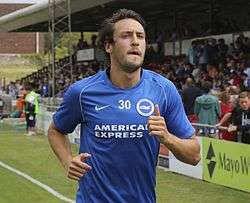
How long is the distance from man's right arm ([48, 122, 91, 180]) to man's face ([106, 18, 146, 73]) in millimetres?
554

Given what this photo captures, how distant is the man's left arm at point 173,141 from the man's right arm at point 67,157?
1.62 ft

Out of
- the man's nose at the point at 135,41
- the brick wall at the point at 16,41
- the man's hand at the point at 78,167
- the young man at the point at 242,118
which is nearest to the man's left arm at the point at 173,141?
the man's nose at the point at 135,41

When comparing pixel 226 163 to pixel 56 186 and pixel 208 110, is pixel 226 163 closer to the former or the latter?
pixel 208 110

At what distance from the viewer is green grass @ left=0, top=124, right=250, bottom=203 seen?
11859mm

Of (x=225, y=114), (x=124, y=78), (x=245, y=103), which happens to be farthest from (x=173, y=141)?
(x=225, y=114)

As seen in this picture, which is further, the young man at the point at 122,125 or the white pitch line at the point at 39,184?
the white pitch line at the point at 39,184

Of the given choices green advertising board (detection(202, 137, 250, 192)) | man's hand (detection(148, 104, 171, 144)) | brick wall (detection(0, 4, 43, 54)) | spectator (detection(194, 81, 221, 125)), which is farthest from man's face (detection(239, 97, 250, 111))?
brick wall (detection(0, 4, 43, 54))

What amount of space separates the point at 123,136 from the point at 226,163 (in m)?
9.07

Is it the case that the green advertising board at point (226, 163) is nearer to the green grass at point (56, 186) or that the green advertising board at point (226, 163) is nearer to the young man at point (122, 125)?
the green grass at point (56, 186)

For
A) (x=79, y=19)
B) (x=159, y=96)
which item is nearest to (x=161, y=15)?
(x=79, y=19)

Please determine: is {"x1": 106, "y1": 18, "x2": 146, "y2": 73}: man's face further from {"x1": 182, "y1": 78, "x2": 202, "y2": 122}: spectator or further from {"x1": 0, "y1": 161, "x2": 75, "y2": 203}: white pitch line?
{"x1": 182, "y1": 78, "x2": 202, "y2": 122}: spectator

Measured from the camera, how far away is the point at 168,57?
31.6 m

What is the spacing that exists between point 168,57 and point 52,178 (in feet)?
58.7

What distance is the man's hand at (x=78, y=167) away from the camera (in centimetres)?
397
